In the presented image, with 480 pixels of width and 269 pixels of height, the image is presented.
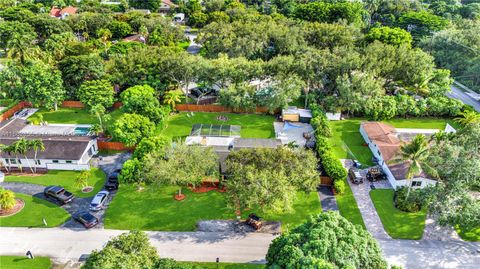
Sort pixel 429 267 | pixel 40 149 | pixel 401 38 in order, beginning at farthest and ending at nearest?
pixel 401 38 → pixel 40 149 → pixel 429 267

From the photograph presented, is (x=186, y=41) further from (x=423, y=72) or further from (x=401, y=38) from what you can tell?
(x=423, y=72)

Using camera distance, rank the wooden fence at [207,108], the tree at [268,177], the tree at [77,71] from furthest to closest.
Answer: the wooden fence at [207,108] < the tree at [77,71] < the tree at [268,177]

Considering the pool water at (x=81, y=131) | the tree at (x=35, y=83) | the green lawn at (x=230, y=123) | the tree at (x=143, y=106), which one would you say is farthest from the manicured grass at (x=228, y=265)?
the tree at (x=35, y=83)

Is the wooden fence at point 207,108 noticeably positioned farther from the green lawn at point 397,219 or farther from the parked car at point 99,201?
the green lawn at point 397,219

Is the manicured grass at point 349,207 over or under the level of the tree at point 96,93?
under

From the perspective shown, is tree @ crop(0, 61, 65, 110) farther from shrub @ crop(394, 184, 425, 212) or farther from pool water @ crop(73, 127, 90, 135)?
shrub @ crop(394, 184, 425, 212)

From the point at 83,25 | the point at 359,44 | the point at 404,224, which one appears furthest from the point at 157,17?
the point at 404,224
